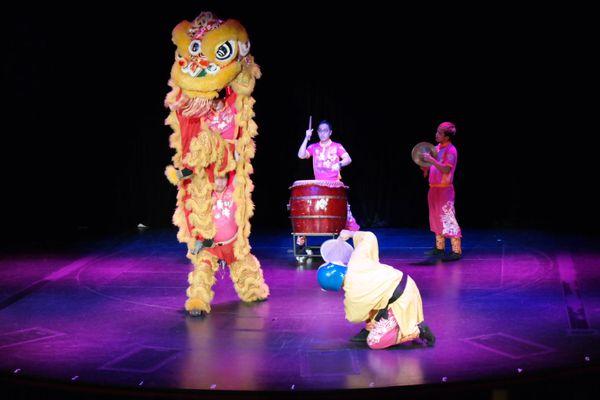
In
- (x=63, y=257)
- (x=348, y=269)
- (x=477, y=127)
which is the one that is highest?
(x=477, y=127)

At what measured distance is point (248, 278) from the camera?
13.2 feet

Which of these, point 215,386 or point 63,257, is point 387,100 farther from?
point 215,386

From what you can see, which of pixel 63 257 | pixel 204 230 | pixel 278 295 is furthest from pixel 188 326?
pixel 63 257

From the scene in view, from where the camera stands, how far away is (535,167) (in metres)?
9.10

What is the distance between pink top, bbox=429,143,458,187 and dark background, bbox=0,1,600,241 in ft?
9.77

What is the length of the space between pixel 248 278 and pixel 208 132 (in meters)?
0.97

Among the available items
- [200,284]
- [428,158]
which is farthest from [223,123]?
[428,158]

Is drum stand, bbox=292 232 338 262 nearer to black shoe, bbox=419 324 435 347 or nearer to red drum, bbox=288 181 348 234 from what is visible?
red drum, bbox=288 181 348 234

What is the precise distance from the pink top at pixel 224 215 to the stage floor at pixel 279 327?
0.46 meters

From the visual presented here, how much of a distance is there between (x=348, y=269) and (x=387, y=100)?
6.37 m

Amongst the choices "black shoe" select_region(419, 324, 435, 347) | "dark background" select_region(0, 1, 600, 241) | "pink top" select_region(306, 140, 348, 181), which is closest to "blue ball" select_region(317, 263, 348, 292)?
"black shoe" select_region(419, 324, 435, 347)

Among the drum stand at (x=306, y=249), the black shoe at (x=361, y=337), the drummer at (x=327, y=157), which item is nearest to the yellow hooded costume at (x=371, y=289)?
the black shoe at (x=361, y=337)

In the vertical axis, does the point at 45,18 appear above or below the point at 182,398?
above

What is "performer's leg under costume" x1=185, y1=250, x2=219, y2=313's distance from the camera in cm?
376
